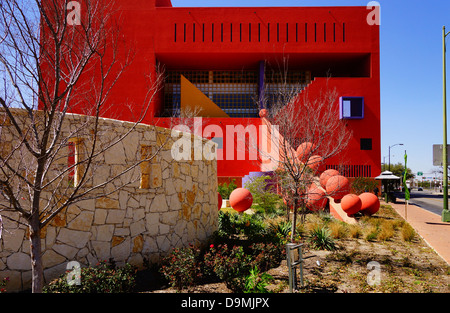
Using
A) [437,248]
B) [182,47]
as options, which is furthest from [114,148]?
[182,47]

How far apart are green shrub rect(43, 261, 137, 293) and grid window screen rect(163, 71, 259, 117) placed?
74.3ft

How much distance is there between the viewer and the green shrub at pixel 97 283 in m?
5.13

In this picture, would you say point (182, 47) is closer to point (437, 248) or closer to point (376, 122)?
point (376, 122)

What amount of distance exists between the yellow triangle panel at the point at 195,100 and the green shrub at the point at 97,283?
20.4 meters

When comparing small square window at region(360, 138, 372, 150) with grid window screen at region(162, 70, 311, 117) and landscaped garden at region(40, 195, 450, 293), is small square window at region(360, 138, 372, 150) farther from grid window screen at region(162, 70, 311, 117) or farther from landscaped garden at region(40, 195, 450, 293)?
landscaped garden at region(40, 195, 450, 293)

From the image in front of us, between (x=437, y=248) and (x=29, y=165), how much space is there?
10.8 meters

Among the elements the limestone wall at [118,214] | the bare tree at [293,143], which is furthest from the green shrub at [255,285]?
the bare tree at [293,143]

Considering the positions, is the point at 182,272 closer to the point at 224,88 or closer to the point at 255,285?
the point at 255,285

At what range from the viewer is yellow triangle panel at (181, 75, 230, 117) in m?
25.3

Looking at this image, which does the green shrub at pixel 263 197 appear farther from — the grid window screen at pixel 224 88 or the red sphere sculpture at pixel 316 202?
the grid window screen at pixel 224 88

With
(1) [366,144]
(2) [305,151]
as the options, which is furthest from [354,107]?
(2) [305,151]

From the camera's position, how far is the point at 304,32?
2383cm

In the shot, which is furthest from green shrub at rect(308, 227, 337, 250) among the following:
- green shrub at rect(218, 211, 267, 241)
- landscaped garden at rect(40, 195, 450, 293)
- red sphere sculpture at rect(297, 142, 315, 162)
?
red sphere sculpture at rect(297, 142, 315, 162)

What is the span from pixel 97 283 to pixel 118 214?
1509 millimetres
